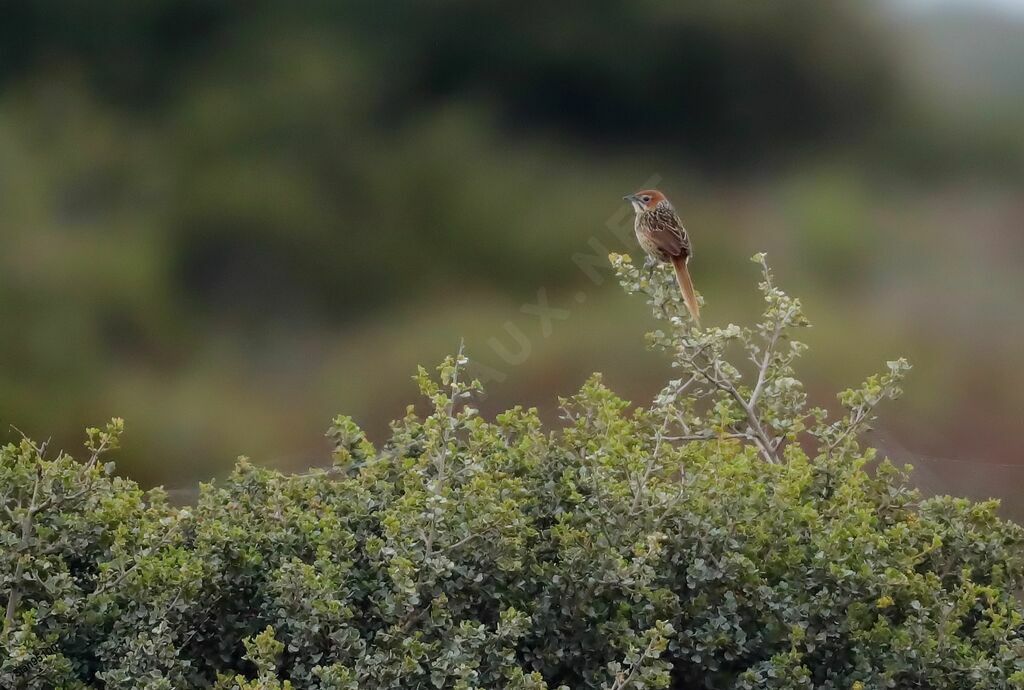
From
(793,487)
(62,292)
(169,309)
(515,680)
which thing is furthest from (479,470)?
(62,292)

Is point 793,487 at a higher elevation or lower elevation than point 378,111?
lower

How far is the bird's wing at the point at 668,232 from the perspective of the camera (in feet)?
9.91

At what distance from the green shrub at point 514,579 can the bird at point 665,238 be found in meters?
0.50

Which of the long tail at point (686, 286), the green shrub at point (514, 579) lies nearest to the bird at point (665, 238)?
the long tail at point (686, 286)

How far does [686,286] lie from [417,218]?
734 millimetres

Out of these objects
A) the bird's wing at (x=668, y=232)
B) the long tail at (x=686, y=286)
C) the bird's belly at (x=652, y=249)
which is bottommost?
the long tail at (x=686, y=286)

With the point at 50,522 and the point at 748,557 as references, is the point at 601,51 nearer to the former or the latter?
the point at 748,557

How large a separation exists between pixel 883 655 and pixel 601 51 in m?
1.70

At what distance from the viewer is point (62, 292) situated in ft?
10.5

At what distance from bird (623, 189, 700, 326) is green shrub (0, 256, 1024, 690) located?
1.65 ft

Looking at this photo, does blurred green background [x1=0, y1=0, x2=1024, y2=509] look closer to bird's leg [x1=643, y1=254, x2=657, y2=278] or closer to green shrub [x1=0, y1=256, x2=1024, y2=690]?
bird's leg [x1=643, y1=254, x2=657, y2=278]

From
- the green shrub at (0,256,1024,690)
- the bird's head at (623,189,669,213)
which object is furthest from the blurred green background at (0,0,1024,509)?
the green shrub at (0,256,1024,690)

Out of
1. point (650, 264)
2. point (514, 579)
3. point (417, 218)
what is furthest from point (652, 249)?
point (514, 579)

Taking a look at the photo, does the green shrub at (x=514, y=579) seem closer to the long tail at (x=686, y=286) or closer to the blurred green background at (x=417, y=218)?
the long tail at (x=686, y=286)
